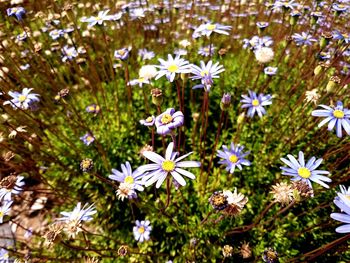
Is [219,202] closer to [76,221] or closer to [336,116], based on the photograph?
[76,221]

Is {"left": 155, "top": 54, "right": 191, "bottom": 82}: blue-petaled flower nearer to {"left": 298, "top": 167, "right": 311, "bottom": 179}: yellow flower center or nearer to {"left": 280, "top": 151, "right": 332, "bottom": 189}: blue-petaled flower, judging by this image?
{"left": 280, "top": 151, "right": 332, "bottom": 189}: blue-petaled flower

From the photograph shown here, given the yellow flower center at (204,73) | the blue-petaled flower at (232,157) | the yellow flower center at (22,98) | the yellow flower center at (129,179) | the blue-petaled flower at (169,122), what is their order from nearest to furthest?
1. the blue-petaled flower at (169,122)
2. the yellow flower center at (129,179)
3. the yellow flower center at (204,73)
4. the blue-petaled flower at (232,157)
5. the yellow flower center at (22,98)

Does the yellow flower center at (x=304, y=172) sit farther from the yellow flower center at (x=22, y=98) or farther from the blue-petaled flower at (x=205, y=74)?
the yellow flower center at (x=22, y=98)

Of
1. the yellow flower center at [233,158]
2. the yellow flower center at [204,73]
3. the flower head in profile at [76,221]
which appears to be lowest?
the yellow flower center at [233,158]

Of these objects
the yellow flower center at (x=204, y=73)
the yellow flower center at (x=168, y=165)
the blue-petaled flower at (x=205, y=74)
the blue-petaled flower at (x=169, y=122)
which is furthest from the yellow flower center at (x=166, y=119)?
the yellow flower center at (x=204, y=73)

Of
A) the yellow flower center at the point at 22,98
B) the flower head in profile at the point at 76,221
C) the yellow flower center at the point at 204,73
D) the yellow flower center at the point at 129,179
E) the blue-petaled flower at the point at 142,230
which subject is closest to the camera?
the flower head in profile at the point at 76,221

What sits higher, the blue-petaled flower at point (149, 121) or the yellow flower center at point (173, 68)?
the yellow flower center at point (173, 68)

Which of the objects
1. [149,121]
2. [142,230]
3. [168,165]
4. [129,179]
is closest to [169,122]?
[168,165]

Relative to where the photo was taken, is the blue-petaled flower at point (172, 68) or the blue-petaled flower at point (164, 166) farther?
the blue-petaled flower at point (172, 68)
